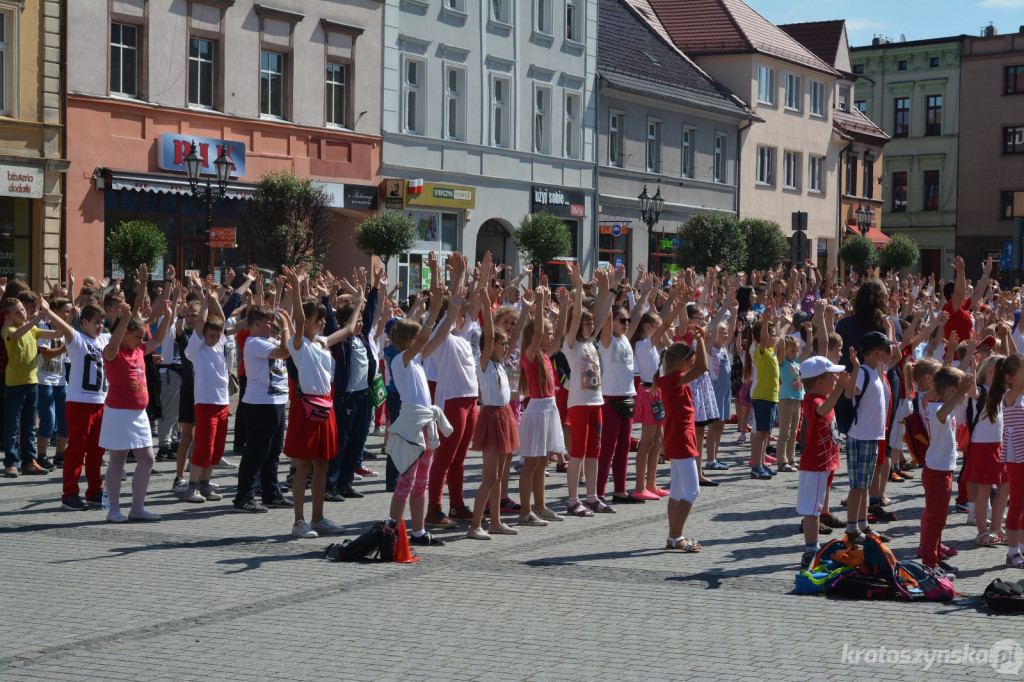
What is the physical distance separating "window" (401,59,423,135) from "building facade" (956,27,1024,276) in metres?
43.8

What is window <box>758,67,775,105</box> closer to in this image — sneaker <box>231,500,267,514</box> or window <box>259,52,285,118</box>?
window <box>259,52,285,118</box>

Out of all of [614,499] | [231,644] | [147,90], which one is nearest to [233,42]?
[147,90]

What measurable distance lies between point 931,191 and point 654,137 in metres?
34.0

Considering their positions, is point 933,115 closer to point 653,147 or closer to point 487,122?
point 653,147

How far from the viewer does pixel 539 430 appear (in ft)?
36.6

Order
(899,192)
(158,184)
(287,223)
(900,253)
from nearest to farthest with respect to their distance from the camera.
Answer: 1. (287,223)
2. (158,184)
3. (900,253)
4. (899,192)

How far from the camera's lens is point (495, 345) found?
10.7 metres

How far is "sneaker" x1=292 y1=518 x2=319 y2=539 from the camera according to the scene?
10.4 meters

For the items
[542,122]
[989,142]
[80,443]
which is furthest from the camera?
[989,142]

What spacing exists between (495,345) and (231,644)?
408 centimetres

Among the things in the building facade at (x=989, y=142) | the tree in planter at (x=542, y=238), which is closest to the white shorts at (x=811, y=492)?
the tree in planter at (x=542, y=238)

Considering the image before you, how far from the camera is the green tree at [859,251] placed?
2024 inches

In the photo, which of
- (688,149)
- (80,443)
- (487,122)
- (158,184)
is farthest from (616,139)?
(80,443)

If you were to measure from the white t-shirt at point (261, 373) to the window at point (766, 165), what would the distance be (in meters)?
40.9
